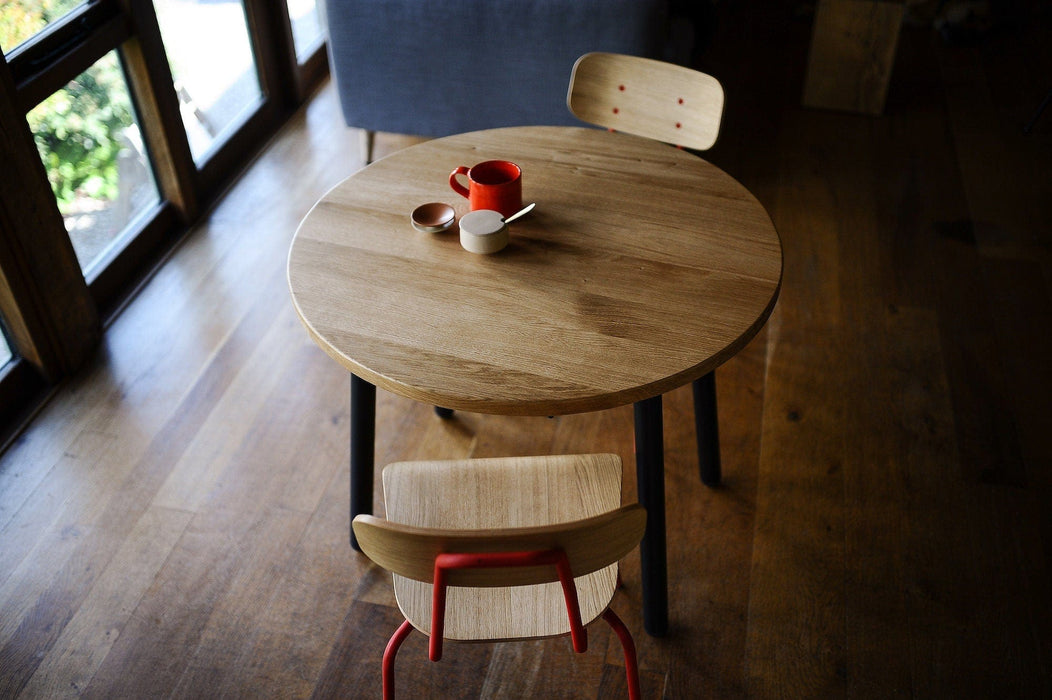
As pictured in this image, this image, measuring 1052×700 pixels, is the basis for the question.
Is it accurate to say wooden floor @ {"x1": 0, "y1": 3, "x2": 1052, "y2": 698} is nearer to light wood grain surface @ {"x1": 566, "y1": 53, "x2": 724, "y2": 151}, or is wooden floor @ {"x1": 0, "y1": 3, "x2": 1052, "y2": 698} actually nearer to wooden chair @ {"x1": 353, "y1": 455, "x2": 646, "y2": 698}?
wooden chair @ {"x1": 353, "y1": 455, "x2": 646, "y2": 698}

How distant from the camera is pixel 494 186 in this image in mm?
1483

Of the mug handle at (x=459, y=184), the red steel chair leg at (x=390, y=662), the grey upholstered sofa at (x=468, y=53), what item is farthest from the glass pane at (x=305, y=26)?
the red steel chair leg at (x=390, y=662)

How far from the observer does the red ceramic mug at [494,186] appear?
1490mm

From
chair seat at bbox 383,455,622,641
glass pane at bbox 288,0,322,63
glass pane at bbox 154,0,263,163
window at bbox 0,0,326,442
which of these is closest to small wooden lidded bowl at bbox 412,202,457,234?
chair seat at bbox 383,455,622,641

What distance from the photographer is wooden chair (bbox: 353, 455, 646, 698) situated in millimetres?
987

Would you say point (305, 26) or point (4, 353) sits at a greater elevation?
point (305, 26)

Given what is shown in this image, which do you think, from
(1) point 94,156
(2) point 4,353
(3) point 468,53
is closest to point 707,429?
(3) point 468,53

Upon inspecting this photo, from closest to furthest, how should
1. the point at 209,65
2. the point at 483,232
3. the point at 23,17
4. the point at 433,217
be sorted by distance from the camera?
the point at 483,232 < the point at 433,217 < the point at 23,17 < the point at 209,65


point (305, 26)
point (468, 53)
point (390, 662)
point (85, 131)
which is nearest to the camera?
point (390, 662)

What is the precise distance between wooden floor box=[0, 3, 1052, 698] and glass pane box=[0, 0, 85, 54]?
0.77 m

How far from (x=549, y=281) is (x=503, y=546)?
54 cm

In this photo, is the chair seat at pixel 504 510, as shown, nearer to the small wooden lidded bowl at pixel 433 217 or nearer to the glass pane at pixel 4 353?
the small wooden lidded bowl at pixel 433 217

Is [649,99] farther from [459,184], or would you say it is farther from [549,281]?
[549,281]

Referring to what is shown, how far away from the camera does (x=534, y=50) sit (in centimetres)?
264
